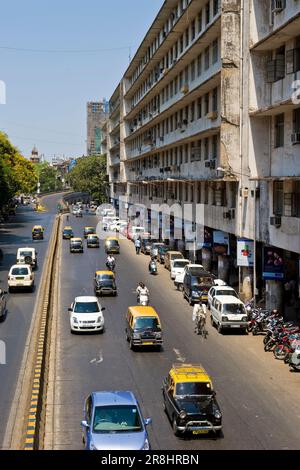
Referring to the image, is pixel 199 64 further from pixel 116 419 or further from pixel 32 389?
pixel 116 419

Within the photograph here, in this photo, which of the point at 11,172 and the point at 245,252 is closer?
the point at 245,252

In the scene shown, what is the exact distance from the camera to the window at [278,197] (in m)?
31.5

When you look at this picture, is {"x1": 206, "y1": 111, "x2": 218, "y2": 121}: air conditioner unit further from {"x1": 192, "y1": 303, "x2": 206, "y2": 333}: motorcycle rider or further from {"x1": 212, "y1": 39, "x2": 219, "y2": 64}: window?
{"x1": 192, "y1": 303, "x2": 206, "y2": 333}: motorcycle rider

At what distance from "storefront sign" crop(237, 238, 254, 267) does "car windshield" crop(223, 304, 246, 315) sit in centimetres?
501

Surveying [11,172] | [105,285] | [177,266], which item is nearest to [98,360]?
[105,285]

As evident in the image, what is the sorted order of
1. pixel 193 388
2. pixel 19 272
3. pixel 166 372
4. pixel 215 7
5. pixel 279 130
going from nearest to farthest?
pixel 193 388 < pixel 166 372 < pixel 279 130 < pixel 19 272 < pixel 215 7

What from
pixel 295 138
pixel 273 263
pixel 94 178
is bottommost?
pixel 273 263

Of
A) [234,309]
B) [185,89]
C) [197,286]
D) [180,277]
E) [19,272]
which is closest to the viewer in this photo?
[234,309]

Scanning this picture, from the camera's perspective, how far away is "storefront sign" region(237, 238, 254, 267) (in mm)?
36438

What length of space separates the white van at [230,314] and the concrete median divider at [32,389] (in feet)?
25.9

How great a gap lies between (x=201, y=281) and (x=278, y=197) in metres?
9.37

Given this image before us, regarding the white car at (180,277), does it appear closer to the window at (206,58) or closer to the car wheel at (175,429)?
the window at (206,58)

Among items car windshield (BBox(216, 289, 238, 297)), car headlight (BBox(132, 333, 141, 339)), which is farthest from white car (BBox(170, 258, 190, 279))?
car headlight (BBox(132, 333, 141, 339))

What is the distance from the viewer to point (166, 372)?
24.4 meters
